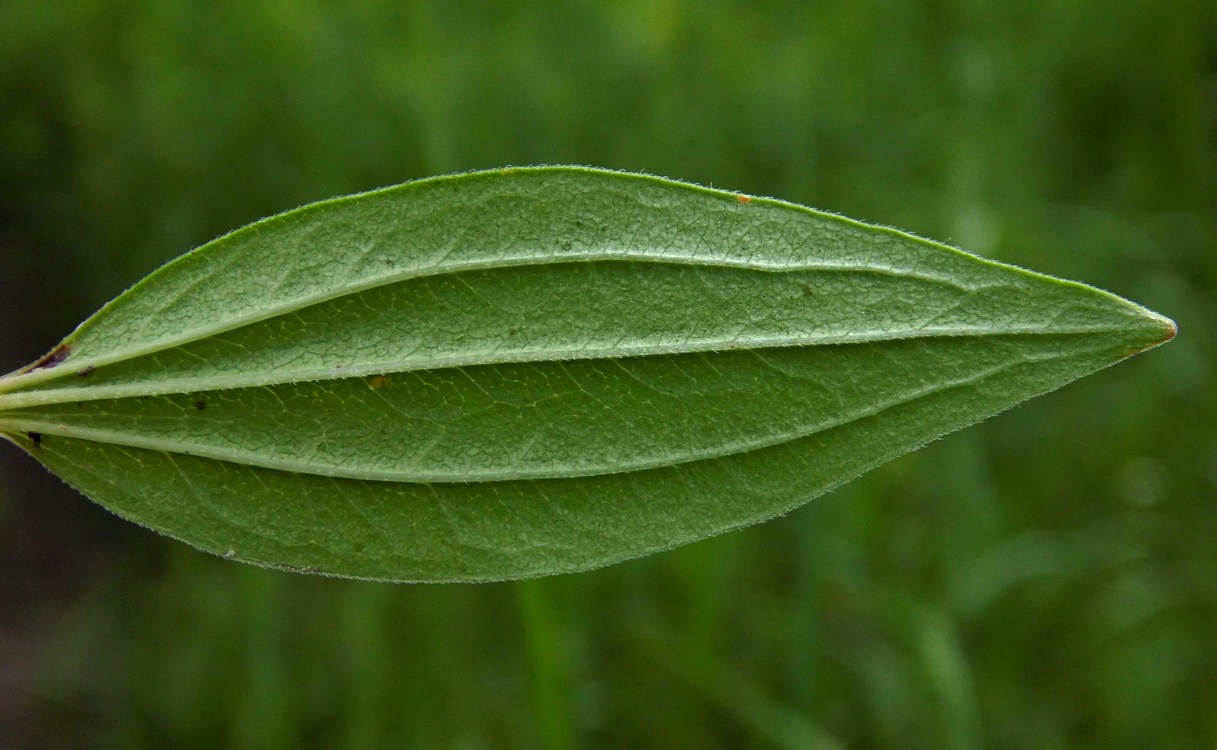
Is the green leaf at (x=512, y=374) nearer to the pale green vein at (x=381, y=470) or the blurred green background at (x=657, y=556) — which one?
the pale green vein at (x=381, y=470)

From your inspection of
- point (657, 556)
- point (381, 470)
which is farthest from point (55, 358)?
point (657, 556)

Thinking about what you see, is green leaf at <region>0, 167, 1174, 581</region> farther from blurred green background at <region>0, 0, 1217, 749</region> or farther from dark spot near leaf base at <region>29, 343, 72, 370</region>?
blurred green background at <region>0, 0, 1217, 749</region>

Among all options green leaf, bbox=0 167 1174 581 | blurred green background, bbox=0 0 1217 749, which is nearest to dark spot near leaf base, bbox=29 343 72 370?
green leaf, bbox=0 167 1174 581

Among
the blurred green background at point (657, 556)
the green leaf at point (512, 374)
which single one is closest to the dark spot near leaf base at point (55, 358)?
the green leaf at point (512, 374)

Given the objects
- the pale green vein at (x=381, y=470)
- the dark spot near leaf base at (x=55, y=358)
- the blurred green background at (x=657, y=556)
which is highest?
the blurred green background at (x=657, y=556)

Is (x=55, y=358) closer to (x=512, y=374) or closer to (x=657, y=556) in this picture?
(x=512, y=374)
